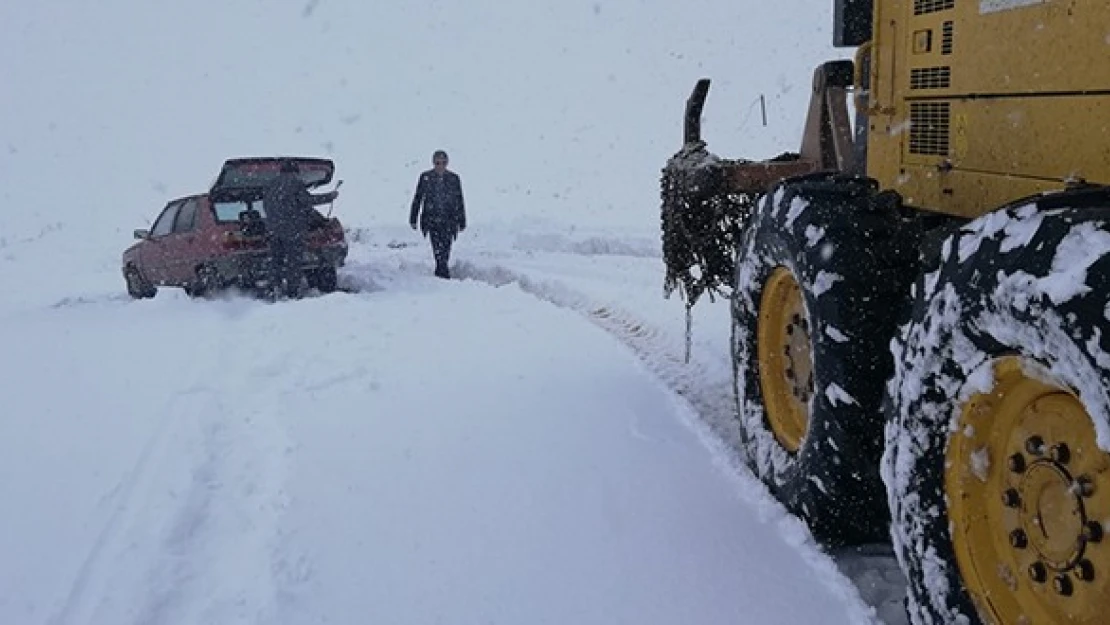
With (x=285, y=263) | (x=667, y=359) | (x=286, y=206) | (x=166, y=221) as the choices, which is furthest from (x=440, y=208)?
(x=667, y=359)

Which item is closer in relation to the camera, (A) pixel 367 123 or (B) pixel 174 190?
(B) pixel 174 190

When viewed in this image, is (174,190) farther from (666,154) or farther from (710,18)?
(710,18)

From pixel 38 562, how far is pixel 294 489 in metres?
1.04

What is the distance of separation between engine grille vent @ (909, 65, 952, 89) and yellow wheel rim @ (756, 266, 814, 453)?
86 centimetres

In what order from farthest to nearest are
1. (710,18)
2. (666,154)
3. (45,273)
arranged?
(710,18) < (666,154) < (45,273)

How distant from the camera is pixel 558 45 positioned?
32031 millimetres

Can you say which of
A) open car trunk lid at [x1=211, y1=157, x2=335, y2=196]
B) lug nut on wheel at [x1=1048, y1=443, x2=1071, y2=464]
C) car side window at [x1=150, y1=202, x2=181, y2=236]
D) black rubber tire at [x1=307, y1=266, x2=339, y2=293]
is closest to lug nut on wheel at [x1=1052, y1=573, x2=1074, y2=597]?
lug nut on wheel at [x1=1048, y1=443, x2=1071, y2=464]

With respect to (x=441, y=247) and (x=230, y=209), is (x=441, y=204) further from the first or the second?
(x=230, y=209)

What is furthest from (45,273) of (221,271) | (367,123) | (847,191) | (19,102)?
(847,191)

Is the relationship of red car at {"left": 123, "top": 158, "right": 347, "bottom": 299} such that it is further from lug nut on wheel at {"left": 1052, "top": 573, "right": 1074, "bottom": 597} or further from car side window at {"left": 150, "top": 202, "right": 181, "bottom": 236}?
lug nut on wheel at {"left": 1052, "top": 573, "right": 1074, "bottom": 597}

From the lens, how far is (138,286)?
534 inches

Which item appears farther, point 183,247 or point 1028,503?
point 183,247

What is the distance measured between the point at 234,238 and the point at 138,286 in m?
2.81

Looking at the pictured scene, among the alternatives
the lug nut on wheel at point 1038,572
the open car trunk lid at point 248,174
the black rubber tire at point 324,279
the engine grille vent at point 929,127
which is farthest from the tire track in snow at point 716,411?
the open car trunk lid at point 248,174
